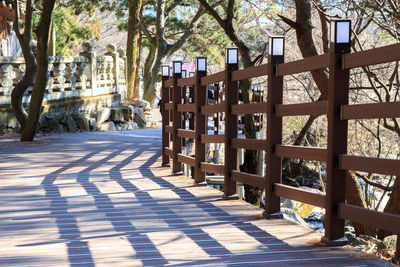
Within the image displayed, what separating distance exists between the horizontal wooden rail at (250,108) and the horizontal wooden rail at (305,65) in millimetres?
465

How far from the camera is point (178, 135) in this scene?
8.76m

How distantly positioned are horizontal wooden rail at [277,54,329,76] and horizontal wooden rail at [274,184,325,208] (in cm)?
99

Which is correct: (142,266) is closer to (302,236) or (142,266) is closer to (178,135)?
(302,236)

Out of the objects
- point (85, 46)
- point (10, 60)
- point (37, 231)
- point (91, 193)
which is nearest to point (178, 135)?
point (91, 193)

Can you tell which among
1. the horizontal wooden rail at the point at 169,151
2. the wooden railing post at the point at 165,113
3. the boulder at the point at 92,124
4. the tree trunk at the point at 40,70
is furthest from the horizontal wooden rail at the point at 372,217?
the boulder at the point at 92,124

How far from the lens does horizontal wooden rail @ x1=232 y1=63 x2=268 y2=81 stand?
557 cm

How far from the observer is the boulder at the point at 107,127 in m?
19.0

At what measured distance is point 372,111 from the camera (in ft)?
13.1

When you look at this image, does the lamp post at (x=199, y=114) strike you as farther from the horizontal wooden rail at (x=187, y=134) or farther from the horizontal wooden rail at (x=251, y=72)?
the horizontal wooden rail at (x=251, y=72)

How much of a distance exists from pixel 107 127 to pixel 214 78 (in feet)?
42.0

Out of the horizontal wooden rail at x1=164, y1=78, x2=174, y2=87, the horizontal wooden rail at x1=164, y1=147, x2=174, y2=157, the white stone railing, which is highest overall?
the white stone railing

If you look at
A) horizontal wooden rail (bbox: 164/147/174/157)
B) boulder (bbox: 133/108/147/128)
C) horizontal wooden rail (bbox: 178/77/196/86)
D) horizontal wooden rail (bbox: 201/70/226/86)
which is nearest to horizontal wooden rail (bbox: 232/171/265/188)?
horizontal wooden rail (bbox: 201/70/226/86)

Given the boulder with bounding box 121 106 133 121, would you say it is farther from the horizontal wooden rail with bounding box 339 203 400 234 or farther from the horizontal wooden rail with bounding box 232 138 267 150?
the horizontal wooden rail with bounding box 339 203 400 234

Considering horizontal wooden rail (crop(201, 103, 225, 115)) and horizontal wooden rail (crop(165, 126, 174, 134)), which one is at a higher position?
horizontal wooden rail (crop(201, 103, 225, 115))
